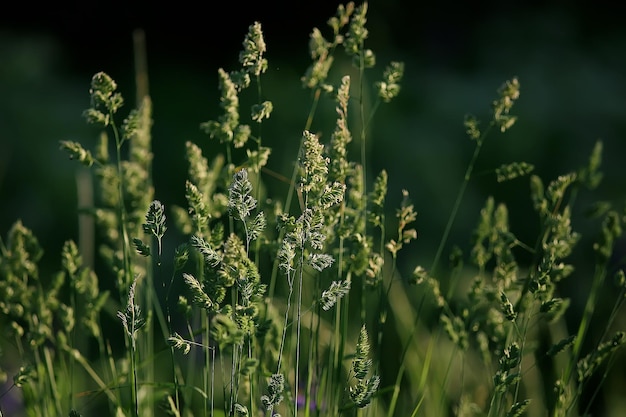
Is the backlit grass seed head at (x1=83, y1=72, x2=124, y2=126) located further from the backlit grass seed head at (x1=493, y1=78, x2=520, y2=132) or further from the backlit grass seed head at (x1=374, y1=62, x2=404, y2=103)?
the backlit grass seed head at (x1=493, y1=78, x2=520, y2=132)

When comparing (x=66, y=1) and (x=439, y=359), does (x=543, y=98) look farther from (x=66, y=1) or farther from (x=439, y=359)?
(x=66, y=1)

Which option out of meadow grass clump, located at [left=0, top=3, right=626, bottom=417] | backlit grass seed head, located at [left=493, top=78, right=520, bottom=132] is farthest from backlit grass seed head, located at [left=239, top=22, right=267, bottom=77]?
backlit grass seed head, located at [left=493, top=78, right=520, bottom=132]

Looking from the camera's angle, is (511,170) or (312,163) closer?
(312,163)

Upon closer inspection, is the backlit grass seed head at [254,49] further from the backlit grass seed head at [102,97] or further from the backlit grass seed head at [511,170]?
the backlit grass seed head at [511,170]

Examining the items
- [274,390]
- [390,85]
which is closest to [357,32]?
[390,85]

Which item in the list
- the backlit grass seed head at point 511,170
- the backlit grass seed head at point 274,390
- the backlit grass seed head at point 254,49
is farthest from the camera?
the backlit grass seed head at point 511,170

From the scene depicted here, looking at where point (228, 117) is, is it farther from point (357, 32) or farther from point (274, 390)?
point (274, 390)

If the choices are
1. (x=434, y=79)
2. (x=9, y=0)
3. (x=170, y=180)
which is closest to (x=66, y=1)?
(x=9, y=0)

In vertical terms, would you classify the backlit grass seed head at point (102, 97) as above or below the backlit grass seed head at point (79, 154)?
above

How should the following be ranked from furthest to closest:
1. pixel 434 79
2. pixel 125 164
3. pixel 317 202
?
pixel 434 79 < pixel 125 164 < pixel 317 202

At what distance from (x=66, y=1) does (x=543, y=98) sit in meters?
2.84

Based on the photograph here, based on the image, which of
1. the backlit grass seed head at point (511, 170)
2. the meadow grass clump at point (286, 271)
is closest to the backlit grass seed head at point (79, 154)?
the meadow grass clump at point (286, 271)

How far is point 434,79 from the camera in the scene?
468cm

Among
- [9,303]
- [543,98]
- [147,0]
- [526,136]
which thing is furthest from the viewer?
[147,0]
